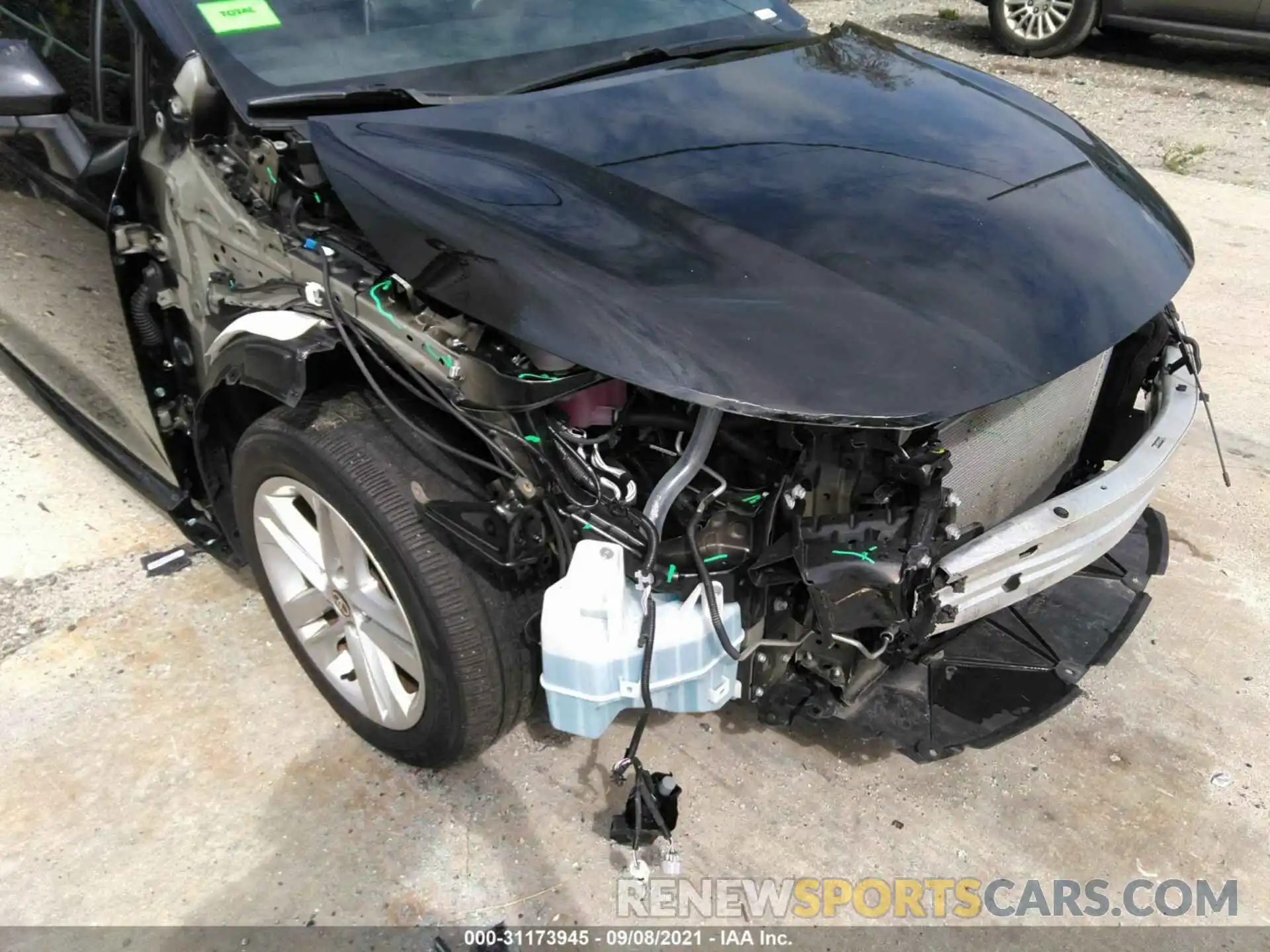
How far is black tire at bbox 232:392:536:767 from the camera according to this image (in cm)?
177

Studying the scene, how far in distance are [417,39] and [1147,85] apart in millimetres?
7360

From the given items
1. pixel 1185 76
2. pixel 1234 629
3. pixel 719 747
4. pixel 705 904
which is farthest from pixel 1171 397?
pixel 1185 76

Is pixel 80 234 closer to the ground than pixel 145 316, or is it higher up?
higher up

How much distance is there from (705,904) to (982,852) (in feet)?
2.00

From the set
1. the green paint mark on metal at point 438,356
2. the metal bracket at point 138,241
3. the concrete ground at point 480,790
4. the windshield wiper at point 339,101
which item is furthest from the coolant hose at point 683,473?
the metal bracket at point 138,241

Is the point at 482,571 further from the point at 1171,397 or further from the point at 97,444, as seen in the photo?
the point at 97,444

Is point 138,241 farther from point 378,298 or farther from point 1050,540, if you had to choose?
point 1050,540

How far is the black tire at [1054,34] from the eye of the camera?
25.7ft

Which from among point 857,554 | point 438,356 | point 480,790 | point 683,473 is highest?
point 438,356

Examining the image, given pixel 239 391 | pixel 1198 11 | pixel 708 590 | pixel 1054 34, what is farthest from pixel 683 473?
pixel 1054 34

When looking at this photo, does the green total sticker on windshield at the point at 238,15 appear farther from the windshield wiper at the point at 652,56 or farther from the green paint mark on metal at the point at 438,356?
the green paint mark on metal at the point at 438,356

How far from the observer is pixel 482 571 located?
1.79 m

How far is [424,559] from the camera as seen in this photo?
1753 millimetres

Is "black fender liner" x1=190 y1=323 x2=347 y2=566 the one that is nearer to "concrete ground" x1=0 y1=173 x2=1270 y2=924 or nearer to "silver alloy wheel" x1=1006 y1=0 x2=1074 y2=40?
"concrete ground" x1=0 y1=173 x2=1270 y2=924
